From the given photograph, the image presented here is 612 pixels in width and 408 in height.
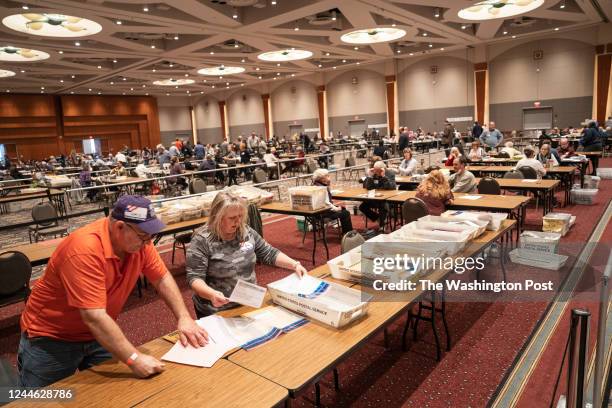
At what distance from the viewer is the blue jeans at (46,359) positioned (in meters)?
1.79

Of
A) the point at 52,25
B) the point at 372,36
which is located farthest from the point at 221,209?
the point at 372,36

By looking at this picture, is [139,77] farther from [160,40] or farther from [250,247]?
[250,247]

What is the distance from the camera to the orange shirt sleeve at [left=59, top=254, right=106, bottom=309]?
5.30ft

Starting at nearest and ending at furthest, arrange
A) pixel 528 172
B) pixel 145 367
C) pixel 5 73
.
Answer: pixel 145 367
pixel 528 172
pixel 5 73

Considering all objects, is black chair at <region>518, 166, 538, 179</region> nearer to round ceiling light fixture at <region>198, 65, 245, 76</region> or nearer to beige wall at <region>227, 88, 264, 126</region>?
round ceiling light fixture at <region>198, 65, 245, 76</region>

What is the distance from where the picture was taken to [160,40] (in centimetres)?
1546

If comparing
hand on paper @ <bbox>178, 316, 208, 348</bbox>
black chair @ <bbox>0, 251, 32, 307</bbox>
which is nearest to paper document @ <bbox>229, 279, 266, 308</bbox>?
hand on paper @ <bbox>178, 316, 208, 348</bbox>

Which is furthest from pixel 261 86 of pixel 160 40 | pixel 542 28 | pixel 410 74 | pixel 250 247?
pixel 250 247

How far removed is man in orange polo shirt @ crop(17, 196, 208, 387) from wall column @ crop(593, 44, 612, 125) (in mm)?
20867

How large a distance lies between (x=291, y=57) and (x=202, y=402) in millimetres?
19836

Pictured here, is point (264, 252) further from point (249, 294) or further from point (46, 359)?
point (46, 359)

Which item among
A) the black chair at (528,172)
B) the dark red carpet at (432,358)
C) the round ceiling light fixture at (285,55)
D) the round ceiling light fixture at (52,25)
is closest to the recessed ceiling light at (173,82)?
the round ceiling light fixture at (285,55)

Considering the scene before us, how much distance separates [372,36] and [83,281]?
17.1 m

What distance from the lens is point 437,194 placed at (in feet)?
16.9
